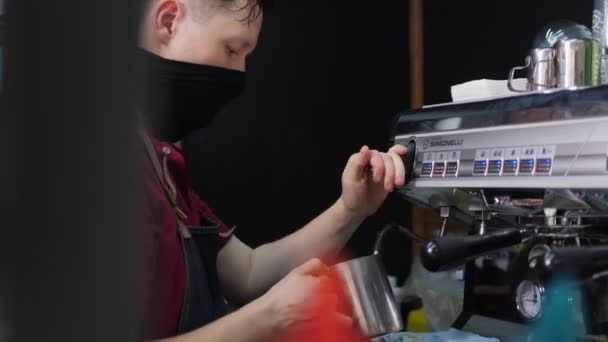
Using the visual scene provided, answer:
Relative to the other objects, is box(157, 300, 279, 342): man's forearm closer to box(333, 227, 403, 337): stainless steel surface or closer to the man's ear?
box(333, 227, 403, 337): stainless steel surface

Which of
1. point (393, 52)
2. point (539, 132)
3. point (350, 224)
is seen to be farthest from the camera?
point (393, 52)

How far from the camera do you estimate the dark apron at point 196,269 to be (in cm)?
95

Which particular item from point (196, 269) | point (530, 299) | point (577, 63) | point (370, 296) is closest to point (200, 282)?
point (196, 269)

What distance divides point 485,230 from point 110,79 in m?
0.71

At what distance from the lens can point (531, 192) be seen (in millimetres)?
715

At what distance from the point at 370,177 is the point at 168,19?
393 mm

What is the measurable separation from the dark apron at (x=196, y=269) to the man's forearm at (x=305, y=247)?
0.18 m

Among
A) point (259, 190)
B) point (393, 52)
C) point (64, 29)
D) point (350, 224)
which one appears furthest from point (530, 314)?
point (393, 52)

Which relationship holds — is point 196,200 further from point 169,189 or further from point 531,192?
point 531,192

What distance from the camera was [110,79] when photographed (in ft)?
0.60

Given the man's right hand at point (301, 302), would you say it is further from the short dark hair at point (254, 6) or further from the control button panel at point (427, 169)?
the short dark hair at point (254, 6)

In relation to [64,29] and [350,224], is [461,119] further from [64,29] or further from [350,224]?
[64,29]

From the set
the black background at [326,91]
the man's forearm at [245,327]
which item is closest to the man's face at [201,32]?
the man's forearm at [245,327]

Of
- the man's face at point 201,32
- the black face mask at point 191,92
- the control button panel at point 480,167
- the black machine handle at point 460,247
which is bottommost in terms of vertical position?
the black machine handle at point 460,247
